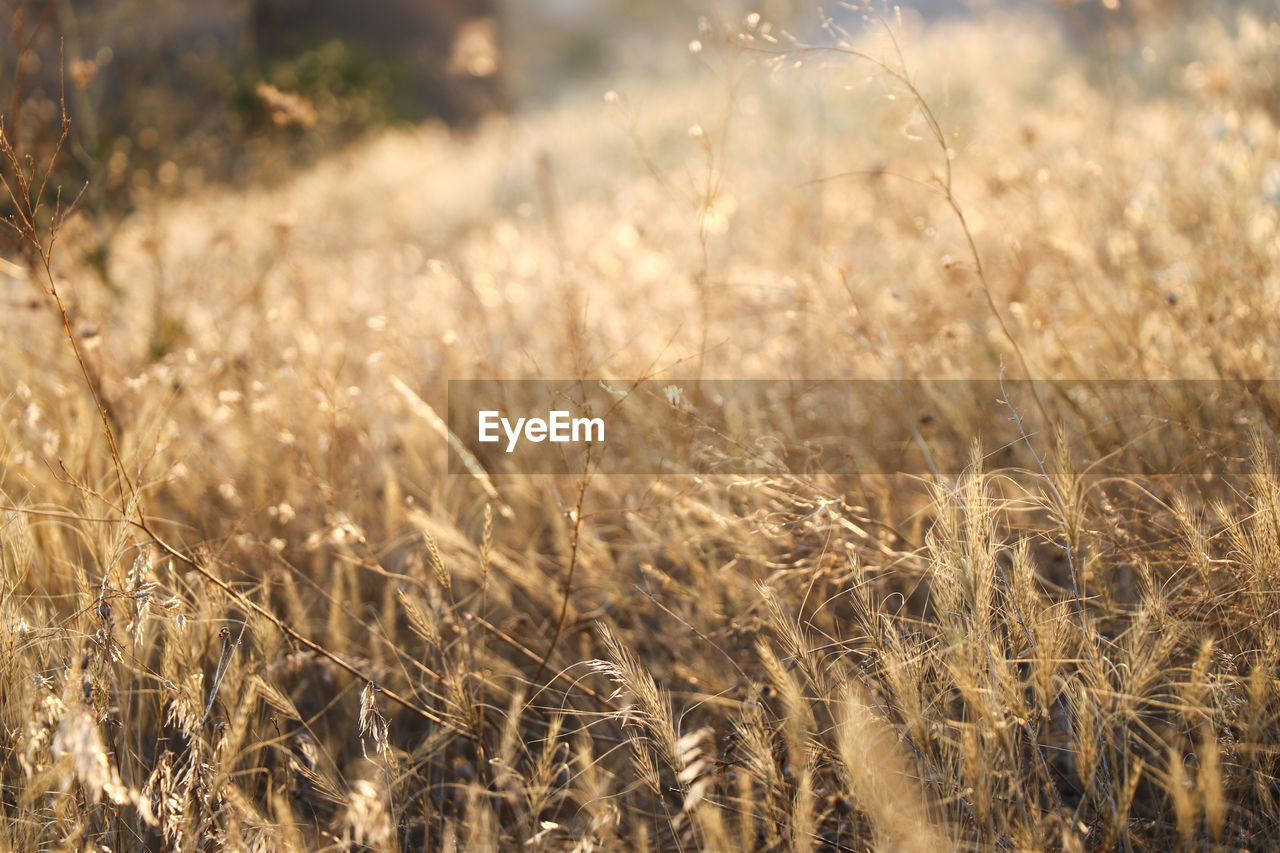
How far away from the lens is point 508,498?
2137 mm

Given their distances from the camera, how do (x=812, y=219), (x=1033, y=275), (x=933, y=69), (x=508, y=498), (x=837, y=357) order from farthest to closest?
1. (x=933, y=69)
2. (x=812, y=219)
3. (x=1033, y=275)
4. (x=837, y=357)
5. (x=508, y=498)

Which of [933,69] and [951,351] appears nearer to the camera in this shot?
[951,351]

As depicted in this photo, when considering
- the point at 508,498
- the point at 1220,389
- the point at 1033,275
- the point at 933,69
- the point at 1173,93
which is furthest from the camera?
the point at 933,69

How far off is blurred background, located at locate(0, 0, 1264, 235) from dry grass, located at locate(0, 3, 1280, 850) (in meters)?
0.70

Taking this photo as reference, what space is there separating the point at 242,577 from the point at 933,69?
7431mm

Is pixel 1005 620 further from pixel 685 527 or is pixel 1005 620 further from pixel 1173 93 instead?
pixel 1173 93

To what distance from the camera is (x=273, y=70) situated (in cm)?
1026

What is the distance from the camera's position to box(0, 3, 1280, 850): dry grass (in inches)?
A: 44.1

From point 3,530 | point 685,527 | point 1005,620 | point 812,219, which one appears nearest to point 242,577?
point 3,530

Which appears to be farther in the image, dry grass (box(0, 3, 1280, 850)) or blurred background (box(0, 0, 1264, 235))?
blurred background (box(0, 0, 1264, 235))

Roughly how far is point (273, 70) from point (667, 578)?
11219mm

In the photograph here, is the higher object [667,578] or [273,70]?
[273,70]

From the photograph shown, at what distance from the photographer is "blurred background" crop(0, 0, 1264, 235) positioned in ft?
10.7

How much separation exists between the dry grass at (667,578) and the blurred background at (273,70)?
0.70 metres
